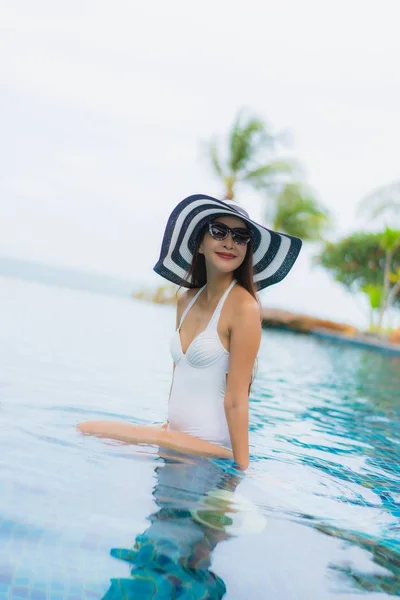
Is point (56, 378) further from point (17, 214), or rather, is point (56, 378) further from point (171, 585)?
point (17, 214)

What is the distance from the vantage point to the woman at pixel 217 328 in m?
2.85

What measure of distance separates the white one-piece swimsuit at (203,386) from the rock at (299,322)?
1915cm

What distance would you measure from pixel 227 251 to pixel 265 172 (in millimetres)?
23501

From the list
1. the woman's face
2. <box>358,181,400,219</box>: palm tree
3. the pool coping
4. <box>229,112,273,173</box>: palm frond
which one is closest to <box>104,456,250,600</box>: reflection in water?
the woman's face

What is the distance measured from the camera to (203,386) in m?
3.02

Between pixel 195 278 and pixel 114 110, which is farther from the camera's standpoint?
pixel 114 110

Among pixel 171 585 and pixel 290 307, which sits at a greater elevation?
pixel 290 307

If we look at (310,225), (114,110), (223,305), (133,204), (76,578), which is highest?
(114,110)

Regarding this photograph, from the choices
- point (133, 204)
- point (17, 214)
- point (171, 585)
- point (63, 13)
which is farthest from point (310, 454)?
point (133, 204)

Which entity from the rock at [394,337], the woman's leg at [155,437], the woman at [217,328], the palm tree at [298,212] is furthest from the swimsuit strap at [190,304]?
the palm tree at [298,212]

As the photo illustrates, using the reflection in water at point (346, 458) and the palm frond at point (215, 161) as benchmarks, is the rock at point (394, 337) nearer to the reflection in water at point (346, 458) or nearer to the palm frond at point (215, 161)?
the palm frond at point (215, 161)

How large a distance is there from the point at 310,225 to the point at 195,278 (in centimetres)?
2429

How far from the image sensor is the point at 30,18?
37.6 m

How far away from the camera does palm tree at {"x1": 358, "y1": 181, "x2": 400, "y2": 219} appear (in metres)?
23.5
